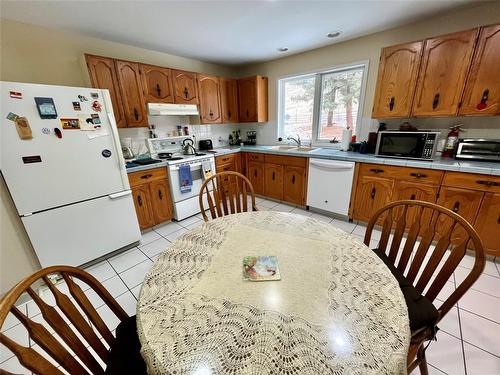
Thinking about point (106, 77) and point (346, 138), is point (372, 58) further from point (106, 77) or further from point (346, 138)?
point (106, 77)

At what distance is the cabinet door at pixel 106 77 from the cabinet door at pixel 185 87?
2.44 ft

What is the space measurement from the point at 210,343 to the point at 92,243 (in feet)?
6.70

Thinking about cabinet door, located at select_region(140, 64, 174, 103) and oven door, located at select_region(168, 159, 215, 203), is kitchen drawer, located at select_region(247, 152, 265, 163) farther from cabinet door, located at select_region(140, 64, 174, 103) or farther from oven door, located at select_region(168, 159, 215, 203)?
cabinet door, located at select_region(140, 64, 174, 103)

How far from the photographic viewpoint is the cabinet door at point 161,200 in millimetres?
2684

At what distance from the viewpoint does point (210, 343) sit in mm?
634

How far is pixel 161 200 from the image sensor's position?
2.78 metres

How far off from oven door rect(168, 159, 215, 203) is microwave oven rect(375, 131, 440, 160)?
88.7 inches

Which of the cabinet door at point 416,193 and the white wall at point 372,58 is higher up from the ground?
the white wall at point 372,58

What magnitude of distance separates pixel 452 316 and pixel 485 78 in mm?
2051

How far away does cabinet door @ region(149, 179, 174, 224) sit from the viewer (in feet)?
8.80

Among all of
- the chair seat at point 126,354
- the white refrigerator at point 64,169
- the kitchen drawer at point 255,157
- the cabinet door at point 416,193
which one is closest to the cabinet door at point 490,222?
the cabinet door at point 416,193

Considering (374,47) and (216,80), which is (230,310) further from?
(216,80)

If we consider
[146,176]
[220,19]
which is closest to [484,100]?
[220,19]

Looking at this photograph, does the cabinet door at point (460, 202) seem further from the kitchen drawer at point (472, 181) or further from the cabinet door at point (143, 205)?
the cabinet door at point (143, 205)
